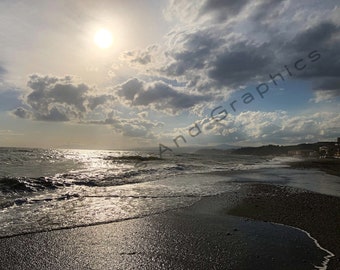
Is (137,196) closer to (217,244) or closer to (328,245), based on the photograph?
(217,244)

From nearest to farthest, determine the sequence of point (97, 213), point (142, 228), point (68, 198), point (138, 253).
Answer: point (138, 253), point (142, 228), point (97, 213), point (68, 198)

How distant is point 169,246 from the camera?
757cm

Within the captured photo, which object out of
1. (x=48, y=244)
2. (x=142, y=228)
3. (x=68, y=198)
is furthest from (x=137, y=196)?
(x=48, y=244)

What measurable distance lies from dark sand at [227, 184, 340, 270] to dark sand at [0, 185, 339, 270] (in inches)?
9.5

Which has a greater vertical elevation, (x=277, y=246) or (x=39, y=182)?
(x=39, y=182)

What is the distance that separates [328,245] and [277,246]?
1.32 m

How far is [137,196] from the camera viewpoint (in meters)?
15.5

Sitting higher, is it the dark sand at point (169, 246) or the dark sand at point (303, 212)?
the dark sand at point (169, 246)

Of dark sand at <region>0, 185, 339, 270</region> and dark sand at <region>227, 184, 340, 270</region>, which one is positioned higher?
dark sand at <region>0, 185, 339, 270</region>

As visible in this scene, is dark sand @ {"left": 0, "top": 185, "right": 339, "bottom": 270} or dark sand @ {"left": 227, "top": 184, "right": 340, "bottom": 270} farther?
dark sand @ {"left": 227, "top": 184, "right": 340, "bottom": 270}

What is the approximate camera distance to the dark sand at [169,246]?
6.43 metres

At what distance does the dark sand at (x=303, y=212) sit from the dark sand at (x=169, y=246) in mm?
242

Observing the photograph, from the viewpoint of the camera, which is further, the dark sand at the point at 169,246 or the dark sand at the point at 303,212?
the dark sand at the point at 303,212

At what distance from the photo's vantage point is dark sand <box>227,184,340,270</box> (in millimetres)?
8514
